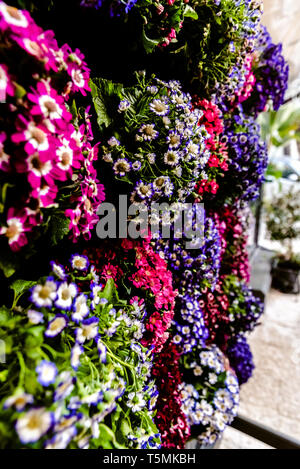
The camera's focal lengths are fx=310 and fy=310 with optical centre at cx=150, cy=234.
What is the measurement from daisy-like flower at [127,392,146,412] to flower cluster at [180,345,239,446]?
0.69m

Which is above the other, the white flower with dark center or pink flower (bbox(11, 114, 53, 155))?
the white flower with dark center

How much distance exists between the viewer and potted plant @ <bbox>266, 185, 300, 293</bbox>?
3910 millimetres

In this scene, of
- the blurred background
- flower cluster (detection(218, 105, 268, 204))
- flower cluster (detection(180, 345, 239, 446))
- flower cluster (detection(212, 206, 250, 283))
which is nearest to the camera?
flower cluster (detection(218, 105, 268, 204))

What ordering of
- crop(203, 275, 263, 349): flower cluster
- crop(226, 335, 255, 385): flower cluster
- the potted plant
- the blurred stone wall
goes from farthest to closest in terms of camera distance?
the potted plant → the blurred stone wall → crop(226, 335, 255, 385): flower cluster → crop(203, 275, 263, 349): flower cluster

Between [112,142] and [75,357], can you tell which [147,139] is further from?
[75,357]

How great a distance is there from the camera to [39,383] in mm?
411

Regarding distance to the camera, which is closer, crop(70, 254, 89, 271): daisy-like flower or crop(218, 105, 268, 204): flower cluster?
crop(70, 254, 89, 271): daisy-like flower

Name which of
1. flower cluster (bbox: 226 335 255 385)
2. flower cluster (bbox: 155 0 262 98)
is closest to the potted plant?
flower cluster (bbox: 226 335 255 385)

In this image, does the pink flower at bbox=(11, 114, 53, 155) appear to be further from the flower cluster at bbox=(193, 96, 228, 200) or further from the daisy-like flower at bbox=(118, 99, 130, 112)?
the flower cluster at bbox=(193, 96, 228, 200)

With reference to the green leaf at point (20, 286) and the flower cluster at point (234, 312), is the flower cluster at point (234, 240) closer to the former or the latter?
the flower cluster at point (234, 312)

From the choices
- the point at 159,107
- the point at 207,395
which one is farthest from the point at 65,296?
the point at 207,395

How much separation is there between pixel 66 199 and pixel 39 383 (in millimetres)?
295

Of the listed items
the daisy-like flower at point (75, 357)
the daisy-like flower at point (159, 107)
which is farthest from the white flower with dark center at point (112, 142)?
the daisy-like flower at point (75, 357)

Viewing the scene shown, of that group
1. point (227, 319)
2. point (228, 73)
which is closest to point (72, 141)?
point (228, 73)
